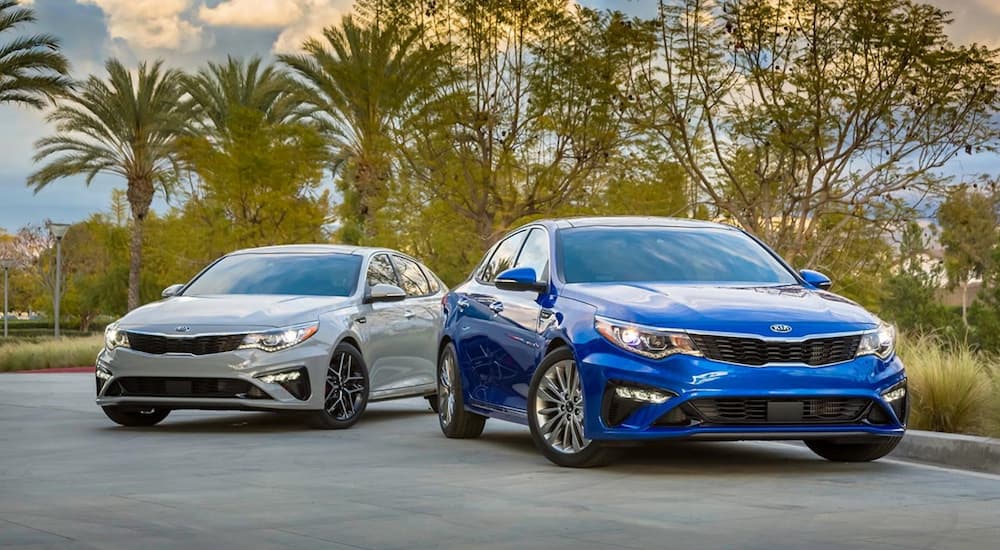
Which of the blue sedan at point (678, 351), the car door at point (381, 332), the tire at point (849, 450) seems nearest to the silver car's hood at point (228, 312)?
the car door at point (381, 332)

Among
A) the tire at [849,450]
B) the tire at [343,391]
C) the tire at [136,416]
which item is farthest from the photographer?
the tire at [136,416]

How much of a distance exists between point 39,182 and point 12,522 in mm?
47355

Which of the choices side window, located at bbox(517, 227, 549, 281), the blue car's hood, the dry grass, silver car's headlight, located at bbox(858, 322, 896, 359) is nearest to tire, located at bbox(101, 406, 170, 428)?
side window, located at bbox(517, 227, 549, 281)

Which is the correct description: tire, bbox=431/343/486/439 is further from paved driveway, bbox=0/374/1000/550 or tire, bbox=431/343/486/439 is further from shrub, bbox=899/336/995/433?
shrub, bbox=899/336/995/433

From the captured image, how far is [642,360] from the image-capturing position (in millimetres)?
9602

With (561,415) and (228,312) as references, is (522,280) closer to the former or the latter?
(561,415)

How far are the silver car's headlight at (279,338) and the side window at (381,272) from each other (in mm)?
1530

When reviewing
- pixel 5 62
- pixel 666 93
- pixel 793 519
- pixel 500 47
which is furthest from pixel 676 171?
pixel 793 519

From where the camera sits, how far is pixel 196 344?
1314cm

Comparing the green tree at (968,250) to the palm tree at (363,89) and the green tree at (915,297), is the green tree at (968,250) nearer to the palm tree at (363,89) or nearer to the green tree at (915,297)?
the green tree at (915,297)

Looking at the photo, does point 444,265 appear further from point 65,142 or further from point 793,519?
point 793,519

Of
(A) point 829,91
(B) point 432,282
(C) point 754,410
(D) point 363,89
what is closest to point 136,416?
(B) point 432,282

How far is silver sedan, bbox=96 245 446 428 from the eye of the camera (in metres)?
13.1

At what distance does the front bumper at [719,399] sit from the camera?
31.1ft
